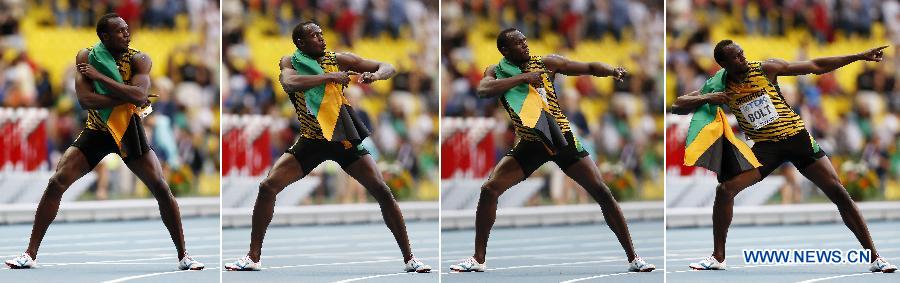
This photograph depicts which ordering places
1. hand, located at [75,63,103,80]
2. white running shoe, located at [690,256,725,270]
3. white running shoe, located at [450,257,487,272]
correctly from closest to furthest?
hand, located at [75,63,103,80]
white running shoe, located at [450,257,487,272]
white running shoe, located at [690,256,725,270]

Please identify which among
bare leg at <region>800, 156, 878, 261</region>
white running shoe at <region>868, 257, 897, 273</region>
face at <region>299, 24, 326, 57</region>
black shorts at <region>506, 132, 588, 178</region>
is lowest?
white running shoe at <region>868, 257, 897, 273</region>

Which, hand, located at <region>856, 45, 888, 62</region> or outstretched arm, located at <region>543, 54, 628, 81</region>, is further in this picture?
hand, located at <region>856, 45, 888, 62</region>

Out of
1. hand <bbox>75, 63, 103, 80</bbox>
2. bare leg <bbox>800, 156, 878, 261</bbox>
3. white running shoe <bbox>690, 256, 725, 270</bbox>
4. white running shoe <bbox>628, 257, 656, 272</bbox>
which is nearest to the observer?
hand <bbox>75, 63, 103, 80</bbox>

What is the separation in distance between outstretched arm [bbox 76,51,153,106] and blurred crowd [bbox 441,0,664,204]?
422cm

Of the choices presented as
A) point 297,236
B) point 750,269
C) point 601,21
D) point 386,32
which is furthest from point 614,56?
point 750,269

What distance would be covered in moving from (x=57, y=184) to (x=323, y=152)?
1.30m

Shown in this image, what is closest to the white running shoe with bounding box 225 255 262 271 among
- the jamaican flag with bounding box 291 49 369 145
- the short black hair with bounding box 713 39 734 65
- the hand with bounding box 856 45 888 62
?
the jamaican flag with bounding box 291 49 369 145

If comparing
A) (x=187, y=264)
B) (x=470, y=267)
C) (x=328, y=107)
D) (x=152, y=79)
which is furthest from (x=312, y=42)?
(x=152, y=79)

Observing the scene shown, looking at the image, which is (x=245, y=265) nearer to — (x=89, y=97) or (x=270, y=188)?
(x=270, y=188)

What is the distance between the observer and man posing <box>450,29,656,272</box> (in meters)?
7.16

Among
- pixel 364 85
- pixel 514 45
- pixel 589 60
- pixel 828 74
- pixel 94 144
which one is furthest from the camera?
pixel 828 74

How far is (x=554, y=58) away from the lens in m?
7.23

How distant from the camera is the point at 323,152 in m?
7.09

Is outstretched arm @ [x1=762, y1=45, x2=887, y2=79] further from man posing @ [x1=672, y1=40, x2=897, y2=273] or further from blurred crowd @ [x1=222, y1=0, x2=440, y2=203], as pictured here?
blurred crowd @ [x1=222, y1=0, x2=440, y2=203]
